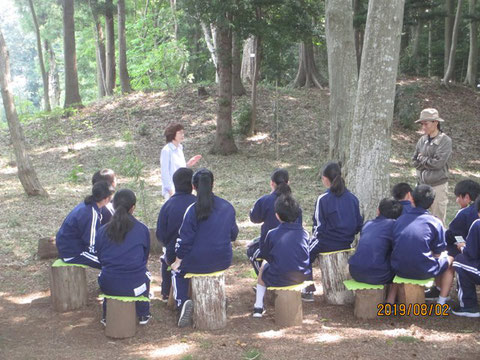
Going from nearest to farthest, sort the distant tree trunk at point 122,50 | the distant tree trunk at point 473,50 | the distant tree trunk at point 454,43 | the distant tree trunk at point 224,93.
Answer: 1. the distant tree trunk at point 224,93
2. the distant tree trunk at point 454,43
3. the distant tree trunk at point 122,50
4. the distant tree trunk at point 473,50

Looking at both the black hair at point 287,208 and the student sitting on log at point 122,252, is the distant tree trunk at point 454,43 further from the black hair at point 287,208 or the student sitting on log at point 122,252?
the student sitting on log at point 122,252

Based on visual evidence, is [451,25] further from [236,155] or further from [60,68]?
[60,68]

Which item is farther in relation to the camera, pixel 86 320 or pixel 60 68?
pixel 60 68

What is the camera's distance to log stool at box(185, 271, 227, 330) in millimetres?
5125

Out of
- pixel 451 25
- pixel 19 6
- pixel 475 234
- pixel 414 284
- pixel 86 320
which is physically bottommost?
pixel 86 320

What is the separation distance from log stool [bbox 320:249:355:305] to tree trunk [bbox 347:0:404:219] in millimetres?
1020

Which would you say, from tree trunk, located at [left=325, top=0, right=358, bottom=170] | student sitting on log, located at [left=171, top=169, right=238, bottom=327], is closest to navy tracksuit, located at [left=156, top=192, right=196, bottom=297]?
student sitting on log, located at [left=171, top=169, right=238, bottom=327]

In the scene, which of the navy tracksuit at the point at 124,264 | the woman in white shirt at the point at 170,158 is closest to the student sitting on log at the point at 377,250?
the navy tracksuit at the point at 124,264

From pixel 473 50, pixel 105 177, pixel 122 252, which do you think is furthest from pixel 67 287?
pixel 473 50

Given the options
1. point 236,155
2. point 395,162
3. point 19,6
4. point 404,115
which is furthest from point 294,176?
point 19,6

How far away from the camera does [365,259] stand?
5.24 metres

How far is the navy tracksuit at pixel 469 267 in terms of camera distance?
5.03 metres

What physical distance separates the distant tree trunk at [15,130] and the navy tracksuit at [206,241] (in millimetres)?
7238

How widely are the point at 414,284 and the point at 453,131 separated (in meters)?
A: 15.2
